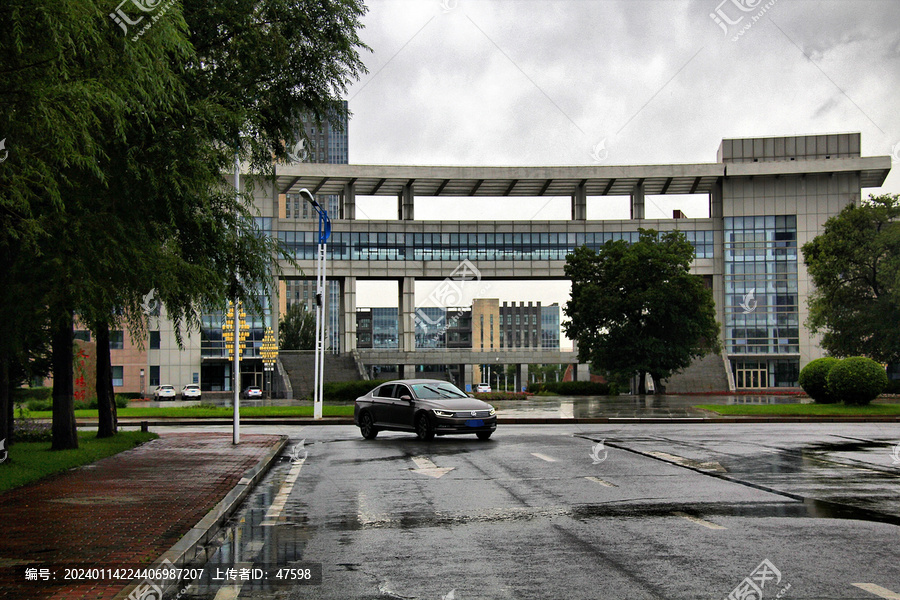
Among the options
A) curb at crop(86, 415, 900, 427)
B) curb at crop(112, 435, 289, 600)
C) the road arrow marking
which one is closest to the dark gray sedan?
the road arrow marking

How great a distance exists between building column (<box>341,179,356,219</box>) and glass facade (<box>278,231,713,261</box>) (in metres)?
1.98

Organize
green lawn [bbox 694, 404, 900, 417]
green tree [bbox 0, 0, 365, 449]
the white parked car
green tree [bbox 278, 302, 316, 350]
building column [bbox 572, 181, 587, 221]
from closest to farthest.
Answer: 1. green tree [bbox 0, 0, 365, 449]
2. green lawn [bbox 694, 404, 900, 417]
3. the white parked car
4. building column [bbox 572, 181, 587, 221]
5. green tree [bbox 278, 302, 316, 350]

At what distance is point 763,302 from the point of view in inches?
3312

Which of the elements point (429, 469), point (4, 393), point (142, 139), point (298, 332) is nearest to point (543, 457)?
point (429, 469)

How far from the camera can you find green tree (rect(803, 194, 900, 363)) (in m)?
53.2

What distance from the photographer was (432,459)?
16875mm

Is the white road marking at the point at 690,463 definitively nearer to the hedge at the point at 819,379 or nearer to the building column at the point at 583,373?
the hedge at the point at 819,379

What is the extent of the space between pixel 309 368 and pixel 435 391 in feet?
186

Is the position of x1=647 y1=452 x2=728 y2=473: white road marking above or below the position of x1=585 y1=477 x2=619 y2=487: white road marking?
below

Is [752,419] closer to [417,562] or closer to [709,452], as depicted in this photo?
[709,452]

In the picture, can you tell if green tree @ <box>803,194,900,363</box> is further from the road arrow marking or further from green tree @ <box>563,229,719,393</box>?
the road arrow marking

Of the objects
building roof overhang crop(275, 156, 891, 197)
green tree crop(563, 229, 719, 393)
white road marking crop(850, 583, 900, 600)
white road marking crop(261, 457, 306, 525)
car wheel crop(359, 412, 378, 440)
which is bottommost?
car wheel crop(359, 412, 378, 440)

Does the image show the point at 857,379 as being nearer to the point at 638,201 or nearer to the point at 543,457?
the point at 543,457

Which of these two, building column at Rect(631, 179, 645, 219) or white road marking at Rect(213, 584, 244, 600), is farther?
building column at Rect(631, 179, 645, 219)
